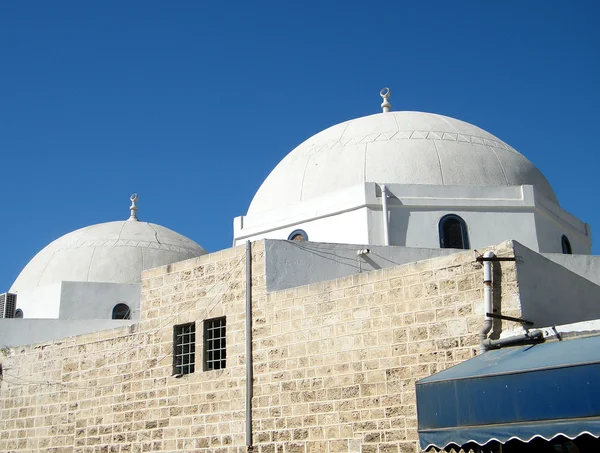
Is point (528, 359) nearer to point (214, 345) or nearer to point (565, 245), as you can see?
point (214, 345)

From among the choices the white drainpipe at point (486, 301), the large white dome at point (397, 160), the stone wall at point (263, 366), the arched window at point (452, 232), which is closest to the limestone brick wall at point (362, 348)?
the stone wall at point (263, 366)

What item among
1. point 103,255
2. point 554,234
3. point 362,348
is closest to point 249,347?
point 362,348

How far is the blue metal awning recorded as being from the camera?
6.09 m

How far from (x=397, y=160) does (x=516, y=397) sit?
8218 millimetres

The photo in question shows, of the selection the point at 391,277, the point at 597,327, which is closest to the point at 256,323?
the point at 391,277

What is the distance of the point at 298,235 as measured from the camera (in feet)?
46.1

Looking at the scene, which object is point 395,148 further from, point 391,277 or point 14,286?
point 14,286

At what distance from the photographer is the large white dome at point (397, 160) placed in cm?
1410

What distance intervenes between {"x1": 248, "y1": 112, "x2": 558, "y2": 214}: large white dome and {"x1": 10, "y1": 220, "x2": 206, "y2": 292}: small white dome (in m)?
4.17

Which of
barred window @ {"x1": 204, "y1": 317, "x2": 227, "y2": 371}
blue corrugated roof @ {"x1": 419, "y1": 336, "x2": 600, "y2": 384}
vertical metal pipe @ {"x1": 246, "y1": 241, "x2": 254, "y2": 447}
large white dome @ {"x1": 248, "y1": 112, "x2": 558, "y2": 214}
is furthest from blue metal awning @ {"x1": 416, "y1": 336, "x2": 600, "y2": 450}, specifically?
large white dome @ {"x1": 248, "y1": 112, "x2": 558, "y2": 214}

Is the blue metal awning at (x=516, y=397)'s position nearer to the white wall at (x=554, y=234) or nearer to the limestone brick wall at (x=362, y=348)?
the limestone brick wall at (x=362, y=348)

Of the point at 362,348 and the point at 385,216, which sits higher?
the point at 385,216

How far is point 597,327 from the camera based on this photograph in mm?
7125

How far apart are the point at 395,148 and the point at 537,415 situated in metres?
8.70
